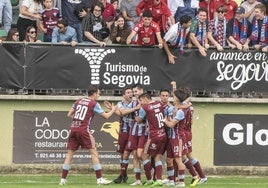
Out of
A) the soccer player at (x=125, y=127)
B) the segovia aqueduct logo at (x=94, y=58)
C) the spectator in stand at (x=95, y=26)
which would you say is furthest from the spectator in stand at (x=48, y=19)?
the soccer player at (x=125, y=127)

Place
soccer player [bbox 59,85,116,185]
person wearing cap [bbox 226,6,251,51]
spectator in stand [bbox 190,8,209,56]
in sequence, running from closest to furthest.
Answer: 1. soccer player [bbox 59,85,116,185]
2. spectator in stand [bbox 190,8,209,56]
3. person wearing cap [bbox 226,6,251,51]

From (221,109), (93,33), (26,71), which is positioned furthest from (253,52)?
(26,71)

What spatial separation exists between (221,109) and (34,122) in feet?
15.0

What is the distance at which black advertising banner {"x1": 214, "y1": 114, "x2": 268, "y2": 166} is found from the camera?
2403 cm

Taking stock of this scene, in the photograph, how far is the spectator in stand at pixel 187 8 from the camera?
24.3m

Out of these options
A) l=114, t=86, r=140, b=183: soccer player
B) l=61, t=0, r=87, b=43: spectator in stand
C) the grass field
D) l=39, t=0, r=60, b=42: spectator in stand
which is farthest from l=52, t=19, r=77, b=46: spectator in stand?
the grass field

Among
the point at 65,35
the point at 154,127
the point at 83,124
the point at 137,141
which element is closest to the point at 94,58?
the point at 65,35

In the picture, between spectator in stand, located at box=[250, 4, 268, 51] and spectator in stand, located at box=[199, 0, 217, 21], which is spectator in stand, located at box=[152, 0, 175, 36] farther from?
spectator in stand, located at box=[250, 4, 268, 51]

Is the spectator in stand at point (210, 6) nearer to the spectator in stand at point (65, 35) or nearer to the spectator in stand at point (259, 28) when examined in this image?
the spectator in stand at point (259, 28)

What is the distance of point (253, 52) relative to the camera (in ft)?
78.4

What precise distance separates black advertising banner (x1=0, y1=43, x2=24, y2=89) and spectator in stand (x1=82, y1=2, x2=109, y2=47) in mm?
1584

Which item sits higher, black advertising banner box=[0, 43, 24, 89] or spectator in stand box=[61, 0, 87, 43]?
spectator in stand box=[61, 0, 87, 43]

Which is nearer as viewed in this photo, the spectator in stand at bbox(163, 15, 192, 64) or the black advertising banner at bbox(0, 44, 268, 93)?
the spectator in stand at bbox(163, 15, 192, 64)

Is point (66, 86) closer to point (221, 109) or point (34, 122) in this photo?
point (34, 122)
